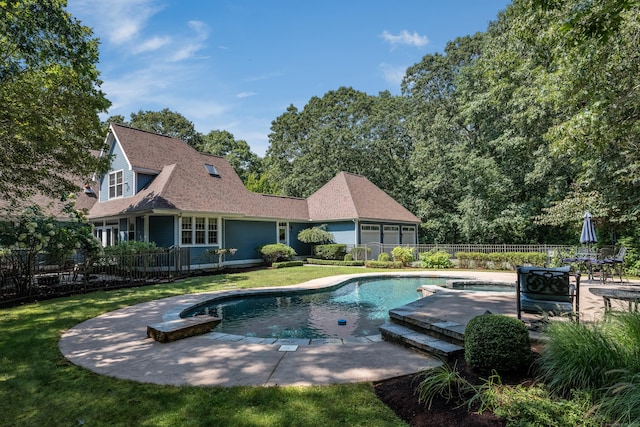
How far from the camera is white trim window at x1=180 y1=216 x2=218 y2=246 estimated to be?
51.8ft

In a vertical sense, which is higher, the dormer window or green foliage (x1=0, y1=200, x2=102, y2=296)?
the dormer window

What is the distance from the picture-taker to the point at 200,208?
1580cm

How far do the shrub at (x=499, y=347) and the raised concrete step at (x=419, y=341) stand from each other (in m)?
0.74

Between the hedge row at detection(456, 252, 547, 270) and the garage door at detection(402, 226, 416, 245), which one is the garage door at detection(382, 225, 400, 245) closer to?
the garage door at detection(402, 226, 416, 245)

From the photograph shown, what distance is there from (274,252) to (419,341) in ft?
46.3

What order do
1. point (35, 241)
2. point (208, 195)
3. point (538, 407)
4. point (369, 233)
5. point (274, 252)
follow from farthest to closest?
point (369, 233), point (274, 252), point (208, 195), point (35, 241), point (538, 407)

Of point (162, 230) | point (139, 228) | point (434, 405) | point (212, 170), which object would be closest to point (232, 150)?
point (212, 170)

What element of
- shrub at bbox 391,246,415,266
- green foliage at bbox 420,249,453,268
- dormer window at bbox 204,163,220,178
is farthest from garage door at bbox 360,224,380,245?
dormer window at bbox 204,163,220,178

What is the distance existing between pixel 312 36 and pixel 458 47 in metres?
22.8

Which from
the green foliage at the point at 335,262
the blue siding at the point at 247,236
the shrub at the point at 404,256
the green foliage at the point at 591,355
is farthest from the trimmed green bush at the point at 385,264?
the green foliage at the point at 591,355

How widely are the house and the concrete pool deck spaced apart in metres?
9.76

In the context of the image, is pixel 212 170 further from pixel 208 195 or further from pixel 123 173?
pixel 123 173

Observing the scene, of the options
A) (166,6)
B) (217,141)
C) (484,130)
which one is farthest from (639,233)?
(217,141)

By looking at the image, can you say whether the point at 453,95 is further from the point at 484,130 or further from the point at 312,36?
the point at 312,36
